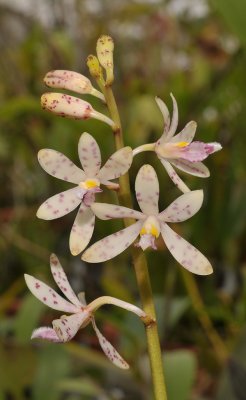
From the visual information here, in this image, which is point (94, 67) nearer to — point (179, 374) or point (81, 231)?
point (81, 231)

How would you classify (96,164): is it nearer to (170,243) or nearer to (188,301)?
(170,243)

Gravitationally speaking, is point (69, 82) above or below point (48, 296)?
above

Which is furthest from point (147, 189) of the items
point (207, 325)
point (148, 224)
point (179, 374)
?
point (207, 325)

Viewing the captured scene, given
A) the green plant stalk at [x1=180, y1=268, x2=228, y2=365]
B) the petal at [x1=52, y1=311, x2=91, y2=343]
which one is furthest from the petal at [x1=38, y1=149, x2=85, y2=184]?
the green plant stalk at [x1=180, y1=268, x2=228, y2=365]

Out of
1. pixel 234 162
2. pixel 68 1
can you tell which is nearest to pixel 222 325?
pixel 234 162

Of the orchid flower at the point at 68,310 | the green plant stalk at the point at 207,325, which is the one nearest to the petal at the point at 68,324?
the orchid flower at the point at 68,310

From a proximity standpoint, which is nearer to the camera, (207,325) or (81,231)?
(81,231)
